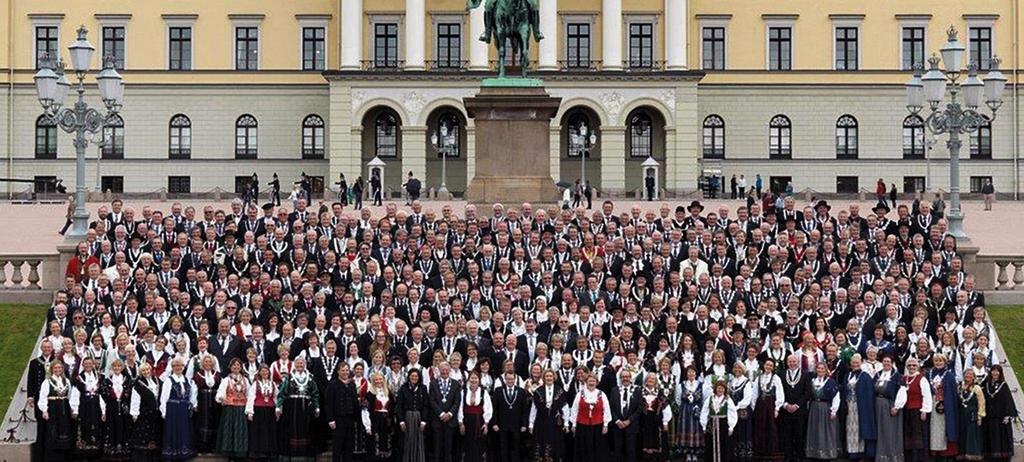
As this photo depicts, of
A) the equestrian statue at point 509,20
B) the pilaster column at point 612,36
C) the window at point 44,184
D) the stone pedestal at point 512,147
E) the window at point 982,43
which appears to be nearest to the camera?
the stone pedestal at point 512,147

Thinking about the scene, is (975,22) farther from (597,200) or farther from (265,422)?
(265,422)

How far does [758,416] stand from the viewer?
19.5 m

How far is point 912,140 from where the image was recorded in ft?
256

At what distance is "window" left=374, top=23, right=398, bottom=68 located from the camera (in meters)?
76.6

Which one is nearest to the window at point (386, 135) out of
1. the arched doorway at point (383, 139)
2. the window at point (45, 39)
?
the arched doorway at point (383, 139)

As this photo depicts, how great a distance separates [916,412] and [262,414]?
25.4 feet

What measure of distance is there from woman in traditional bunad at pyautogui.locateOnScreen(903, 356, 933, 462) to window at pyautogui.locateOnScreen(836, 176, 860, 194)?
195 feet

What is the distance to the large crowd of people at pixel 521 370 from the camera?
1938 centimetres

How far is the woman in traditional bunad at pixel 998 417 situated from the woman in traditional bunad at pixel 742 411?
2750mm

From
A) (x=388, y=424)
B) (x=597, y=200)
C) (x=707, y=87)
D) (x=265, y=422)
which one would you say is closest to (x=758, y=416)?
(x=388, y=424)

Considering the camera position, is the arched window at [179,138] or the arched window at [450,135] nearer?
the arched window at [450,135]

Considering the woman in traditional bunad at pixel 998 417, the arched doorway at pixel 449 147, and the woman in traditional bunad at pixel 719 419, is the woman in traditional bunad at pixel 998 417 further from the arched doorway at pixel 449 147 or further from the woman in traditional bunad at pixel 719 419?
the arched doorway at pixel 449 147

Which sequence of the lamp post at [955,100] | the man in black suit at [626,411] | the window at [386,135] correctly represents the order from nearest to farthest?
the man in black suit at [626,411]
the lamp post at [955,100]
the window at [386,135]

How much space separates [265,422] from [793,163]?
60.9 metres
